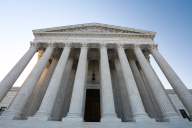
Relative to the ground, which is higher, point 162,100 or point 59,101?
point 59,101

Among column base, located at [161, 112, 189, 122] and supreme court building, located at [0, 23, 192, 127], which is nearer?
column base, located at [161, 112, 189, 122]

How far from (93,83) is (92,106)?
5219mm

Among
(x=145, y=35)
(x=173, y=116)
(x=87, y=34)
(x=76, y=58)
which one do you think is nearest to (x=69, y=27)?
(x=87, y=34)

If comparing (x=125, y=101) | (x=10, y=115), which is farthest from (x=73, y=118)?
(x=125, y=101)

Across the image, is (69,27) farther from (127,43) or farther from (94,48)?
(127,43)

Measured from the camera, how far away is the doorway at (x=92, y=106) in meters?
23.5

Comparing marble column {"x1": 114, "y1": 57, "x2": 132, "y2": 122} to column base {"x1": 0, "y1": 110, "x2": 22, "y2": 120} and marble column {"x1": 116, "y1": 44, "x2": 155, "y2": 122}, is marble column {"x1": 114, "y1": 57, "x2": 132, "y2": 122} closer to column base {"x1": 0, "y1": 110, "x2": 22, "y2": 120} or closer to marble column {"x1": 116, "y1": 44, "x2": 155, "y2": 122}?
marble column {"x1": 116, "y1": 44, "x2": 155, "y2": 122}

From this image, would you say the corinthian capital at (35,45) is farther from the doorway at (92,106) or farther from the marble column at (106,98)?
the doorway at (92,106)

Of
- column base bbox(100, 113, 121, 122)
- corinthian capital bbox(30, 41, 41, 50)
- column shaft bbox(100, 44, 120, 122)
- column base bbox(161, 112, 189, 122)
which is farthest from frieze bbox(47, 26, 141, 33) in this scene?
column base bbox(100, 113, 121, 122)

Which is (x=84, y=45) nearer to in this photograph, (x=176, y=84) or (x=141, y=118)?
(x=141, y=118)

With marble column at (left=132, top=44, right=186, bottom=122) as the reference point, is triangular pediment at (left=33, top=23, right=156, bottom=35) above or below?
above

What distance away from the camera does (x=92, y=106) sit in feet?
82.2

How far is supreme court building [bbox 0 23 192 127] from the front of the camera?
1367cm

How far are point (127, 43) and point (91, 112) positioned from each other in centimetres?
1690
